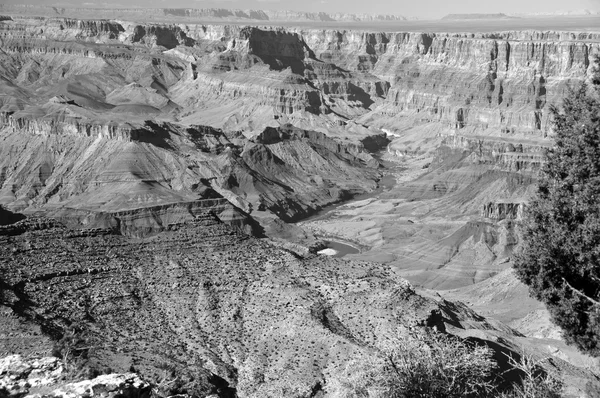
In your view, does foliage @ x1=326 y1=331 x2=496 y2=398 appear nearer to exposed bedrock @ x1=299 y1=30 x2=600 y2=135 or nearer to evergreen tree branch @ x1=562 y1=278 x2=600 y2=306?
evergreen tree branch @ x1=562 y1=278 x2=600 y2=306

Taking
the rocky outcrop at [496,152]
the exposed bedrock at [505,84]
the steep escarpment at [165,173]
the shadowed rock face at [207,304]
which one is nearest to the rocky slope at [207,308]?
the shadowed rock face at [207,304]

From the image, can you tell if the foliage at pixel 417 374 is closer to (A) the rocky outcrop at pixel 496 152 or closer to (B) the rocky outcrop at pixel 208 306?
(B) the rocky outcrop at pixel 208 306

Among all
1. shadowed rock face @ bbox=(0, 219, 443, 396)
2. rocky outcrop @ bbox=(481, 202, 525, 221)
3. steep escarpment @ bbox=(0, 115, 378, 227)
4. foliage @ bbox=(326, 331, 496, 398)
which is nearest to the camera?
foliage @ bbox=(326, 331, 496, 398)

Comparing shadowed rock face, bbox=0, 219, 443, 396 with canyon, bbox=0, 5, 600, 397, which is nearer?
shadowed rock face, bbox=0, 219, 443, 396

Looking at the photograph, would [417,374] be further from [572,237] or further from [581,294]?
[572,237]

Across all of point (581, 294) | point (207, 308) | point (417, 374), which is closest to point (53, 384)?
point (417, 374)

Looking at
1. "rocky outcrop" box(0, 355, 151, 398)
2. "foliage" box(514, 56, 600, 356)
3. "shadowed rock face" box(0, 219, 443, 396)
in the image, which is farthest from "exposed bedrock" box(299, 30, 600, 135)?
"rocky outcrop" box(0, 355, 151, 398)

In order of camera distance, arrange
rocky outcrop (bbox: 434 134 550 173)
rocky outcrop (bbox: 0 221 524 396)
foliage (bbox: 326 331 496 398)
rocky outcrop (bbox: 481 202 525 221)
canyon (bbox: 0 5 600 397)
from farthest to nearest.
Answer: rocky outcrop (bbox: 434 134 550 173) < rocky outcrop (bbox: 481 202 525 221) < canyon (bbox: 0 5 600 397) < rocky outcrop (bbox: 0 221 524 396) < foliage (bbox: 326 331 496 398)

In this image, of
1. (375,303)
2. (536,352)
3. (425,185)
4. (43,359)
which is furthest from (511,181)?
(43,359)
